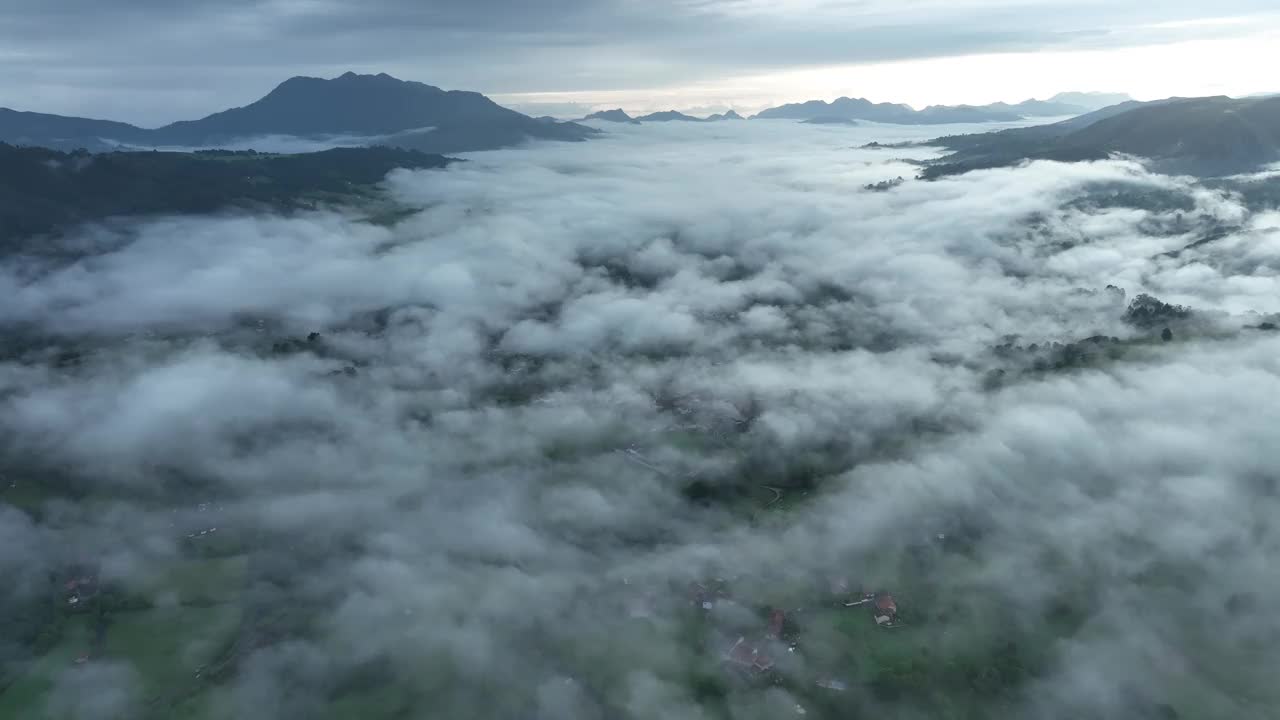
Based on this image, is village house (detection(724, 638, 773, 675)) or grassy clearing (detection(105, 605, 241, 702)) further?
village house (detection(724, 638, 773, 675))

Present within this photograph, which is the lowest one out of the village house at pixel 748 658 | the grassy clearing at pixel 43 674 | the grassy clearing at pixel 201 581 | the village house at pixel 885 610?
the village house at pixel 748 658

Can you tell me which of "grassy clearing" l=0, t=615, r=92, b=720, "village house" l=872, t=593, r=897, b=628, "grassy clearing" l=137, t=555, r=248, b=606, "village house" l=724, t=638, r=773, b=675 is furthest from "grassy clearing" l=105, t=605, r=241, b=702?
"village house" l=872, t=593, r=897, b=628

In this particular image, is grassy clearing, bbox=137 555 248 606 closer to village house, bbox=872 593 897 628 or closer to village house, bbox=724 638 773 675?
village house, bbox=724 638 773 675

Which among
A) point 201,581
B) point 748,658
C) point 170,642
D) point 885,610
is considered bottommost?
point 748,658

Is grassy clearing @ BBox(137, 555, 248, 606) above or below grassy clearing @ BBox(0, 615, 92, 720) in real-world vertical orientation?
above

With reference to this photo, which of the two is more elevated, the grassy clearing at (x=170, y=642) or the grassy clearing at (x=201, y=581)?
the grassy clearing at (x=201, y=581)

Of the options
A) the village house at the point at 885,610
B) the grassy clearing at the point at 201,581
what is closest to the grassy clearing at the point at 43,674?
the grassy clearing at the point at 201,581

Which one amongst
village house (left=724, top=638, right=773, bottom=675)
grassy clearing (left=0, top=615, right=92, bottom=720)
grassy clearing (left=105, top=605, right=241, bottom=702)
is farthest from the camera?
village house (left=724, top=638, right=773, bottom=675)

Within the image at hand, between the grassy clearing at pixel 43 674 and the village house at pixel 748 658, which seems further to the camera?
the village house at pixel 748 658

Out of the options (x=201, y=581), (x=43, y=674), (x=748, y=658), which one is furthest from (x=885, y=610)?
(x=43, y=674)

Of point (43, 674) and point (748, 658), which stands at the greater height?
point (43, 674)

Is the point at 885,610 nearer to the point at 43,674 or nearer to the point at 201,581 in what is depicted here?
the point at 201,581

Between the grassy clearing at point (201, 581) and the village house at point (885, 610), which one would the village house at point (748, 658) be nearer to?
the village house at point (885, 610)
